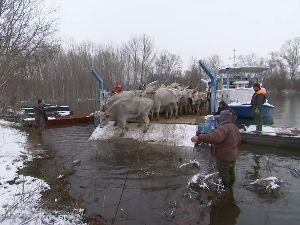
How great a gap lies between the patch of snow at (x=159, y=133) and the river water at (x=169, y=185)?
47 centimetres

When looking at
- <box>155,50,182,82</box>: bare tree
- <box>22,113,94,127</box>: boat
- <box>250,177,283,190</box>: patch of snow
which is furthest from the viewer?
<box>155,50,182,82</box>: bare tree

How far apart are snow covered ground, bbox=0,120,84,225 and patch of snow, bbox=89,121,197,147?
4100mm

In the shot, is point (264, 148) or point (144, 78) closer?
point (264, 148)

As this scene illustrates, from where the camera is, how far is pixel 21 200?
159 inches

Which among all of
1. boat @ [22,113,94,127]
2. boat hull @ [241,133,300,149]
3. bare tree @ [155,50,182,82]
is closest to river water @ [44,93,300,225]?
boat hull @ [241,133,300,149]

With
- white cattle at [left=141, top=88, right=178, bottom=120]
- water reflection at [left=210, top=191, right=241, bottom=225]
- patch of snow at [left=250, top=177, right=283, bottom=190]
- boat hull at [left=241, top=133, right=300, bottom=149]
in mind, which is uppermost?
white cattle at [left=141, top=88, right=178, bottom=120]

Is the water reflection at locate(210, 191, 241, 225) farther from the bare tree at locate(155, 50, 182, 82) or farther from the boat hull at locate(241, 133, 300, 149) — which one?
the bare tree at locate(155, 50, 182, 82)

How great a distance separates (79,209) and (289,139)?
797 centimetres

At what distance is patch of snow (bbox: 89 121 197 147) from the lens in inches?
375

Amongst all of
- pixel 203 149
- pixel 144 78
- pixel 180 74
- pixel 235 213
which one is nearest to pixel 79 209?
pixel 235 213

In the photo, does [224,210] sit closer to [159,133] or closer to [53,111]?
[159,133]

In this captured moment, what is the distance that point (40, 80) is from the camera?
46.0m

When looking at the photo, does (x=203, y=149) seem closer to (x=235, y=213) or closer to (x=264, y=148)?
(x=264, y=148)

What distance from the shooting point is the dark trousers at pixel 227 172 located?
199 inches
